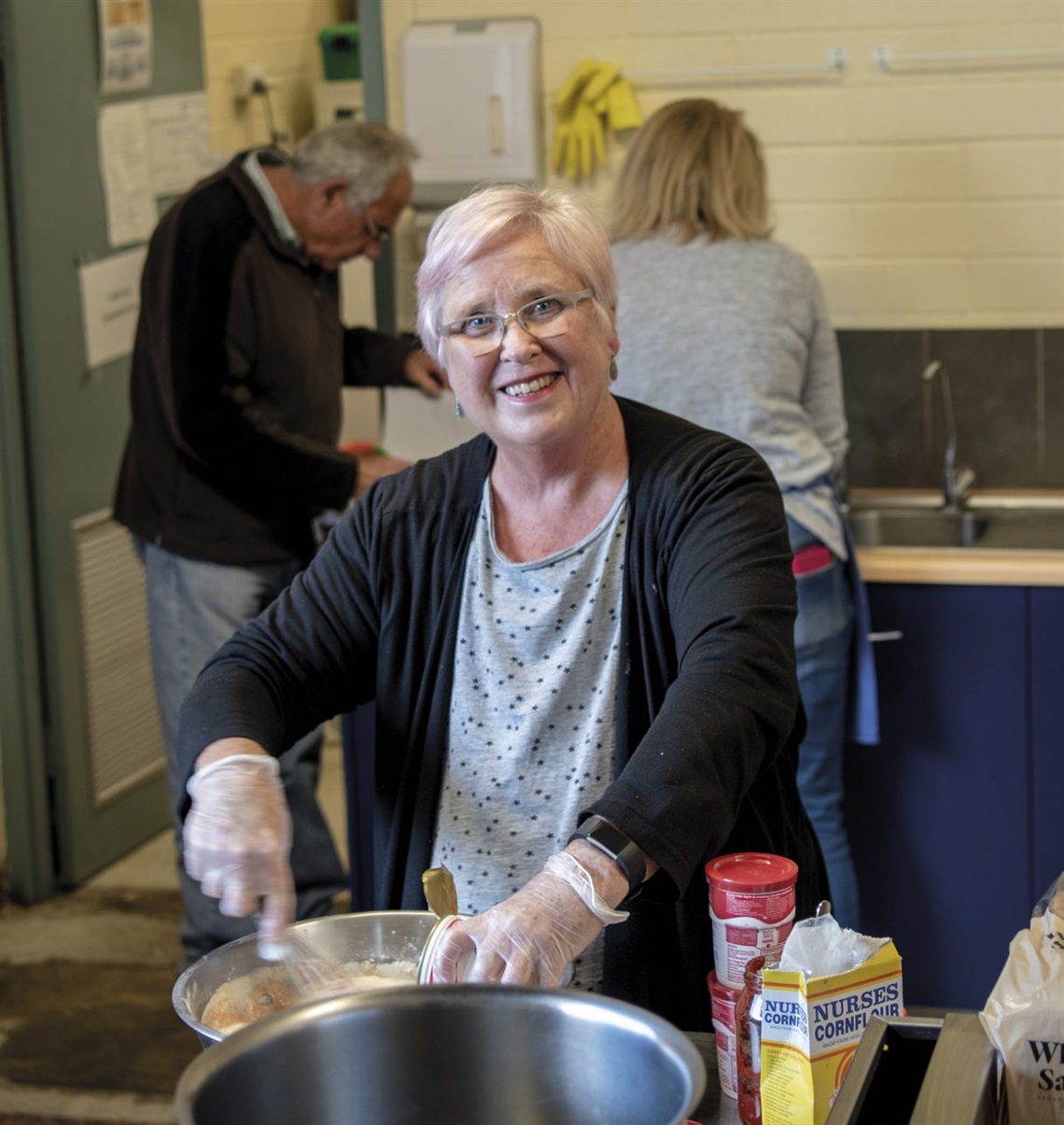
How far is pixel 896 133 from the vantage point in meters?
3.44

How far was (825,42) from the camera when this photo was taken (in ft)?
11.3

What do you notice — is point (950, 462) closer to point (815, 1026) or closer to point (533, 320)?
point (533, 320)

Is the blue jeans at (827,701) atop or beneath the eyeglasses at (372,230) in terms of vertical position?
beneath

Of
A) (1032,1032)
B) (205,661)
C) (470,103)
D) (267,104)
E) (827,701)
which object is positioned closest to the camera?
(1032,1032)

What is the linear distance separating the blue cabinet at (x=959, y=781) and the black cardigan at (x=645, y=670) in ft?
4.13

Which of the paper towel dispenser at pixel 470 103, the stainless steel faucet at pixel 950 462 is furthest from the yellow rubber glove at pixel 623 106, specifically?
the stainless steel faucet at pixel 950 462

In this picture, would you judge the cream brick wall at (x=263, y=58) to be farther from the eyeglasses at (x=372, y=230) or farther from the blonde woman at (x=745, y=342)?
the blonde woman at (x=745, y=342)

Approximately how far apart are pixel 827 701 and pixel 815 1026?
6.05 ft

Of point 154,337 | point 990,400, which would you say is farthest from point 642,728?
point 990,400

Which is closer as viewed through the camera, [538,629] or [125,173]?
[538,629]

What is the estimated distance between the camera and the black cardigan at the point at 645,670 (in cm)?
153

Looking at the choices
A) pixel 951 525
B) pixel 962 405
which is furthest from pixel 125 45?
pixel 951 525

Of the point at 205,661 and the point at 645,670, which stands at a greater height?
the point at 645,670

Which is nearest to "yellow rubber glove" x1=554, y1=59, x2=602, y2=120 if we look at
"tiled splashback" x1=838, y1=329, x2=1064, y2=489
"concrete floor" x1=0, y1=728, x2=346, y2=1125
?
"tiled splashback" x1=838, y1=329, x2=1064, y2=489
